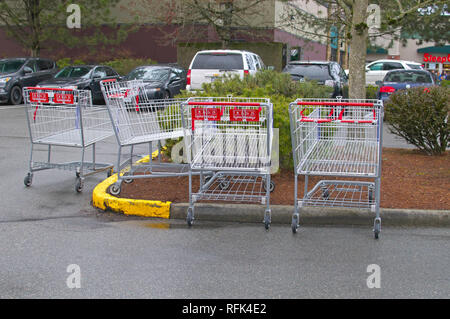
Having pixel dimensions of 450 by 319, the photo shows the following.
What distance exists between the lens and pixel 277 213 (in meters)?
6.59

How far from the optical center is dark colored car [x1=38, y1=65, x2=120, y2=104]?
2147cm

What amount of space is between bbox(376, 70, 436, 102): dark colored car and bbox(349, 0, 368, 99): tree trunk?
1019 cm

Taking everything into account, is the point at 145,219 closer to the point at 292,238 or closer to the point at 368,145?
the point at 292,238

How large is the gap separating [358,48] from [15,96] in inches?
627

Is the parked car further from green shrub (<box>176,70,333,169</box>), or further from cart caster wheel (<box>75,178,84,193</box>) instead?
cart caster wheel (<box>75,178,84,193</box>)

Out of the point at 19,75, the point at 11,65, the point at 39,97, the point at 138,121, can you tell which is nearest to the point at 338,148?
the point at 138,121

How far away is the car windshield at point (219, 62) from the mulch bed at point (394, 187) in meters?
8.94

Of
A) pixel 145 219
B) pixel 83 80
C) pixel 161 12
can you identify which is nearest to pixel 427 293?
pixel 145 219

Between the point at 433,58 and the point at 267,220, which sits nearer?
the point at 267,220

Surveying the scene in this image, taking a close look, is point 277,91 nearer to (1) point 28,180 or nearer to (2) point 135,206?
(2) point 135,206

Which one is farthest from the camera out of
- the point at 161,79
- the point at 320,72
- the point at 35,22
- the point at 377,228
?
the point at 35,22

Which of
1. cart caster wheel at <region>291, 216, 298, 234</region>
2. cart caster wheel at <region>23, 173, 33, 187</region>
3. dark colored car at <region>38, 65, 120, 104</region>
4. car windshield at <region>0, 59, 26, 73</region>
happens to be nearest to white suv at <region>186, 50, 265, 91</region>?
dark colored car at <region>38, 65, 120, 104</region>

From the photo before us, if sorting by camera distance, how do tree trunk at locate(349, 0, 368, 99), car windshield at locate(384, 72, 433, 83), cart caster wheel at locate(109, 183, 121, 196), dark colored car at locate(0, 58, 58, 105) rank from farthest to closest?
dark colored car at locate(0, 58, 58, 105), car windshield at locate(384, 72, 433, 83), tree trunk at locate(349, 0, 368, 99), cart caster wheel at locate(109, 183, 121, 196)

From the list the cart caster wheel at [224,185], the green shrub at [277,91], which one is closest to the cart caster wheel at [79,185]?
the cart caster wheel at [224,185]
